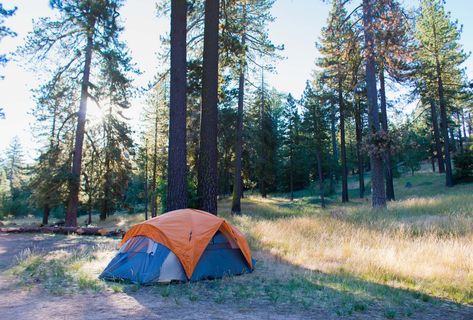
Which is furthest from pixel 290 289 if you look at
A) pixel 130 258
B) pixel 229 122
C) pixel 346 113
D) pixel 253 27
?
pixel 346 113

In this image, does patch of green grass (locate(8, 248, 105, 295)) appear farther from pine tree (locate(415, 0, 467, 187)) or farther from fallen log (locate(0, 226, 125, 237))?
pine tree (locate(415, 0, 467, 187))

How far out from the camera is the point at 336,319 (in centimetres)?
457

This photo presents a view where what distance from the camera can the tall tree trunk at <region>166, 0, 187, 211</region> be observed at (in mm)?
9578

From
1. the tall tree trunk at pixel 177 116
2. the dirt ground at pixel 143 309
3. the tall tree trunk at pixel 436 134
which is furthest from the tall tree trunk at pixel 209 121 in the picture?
the tall tree trunk at pixel 436 134

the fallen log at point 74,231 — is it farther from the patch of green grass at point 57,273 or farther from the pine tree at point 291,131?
the pine tree at point 291,131

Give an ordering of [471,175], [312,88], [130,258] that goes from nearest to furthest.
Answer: [130,258] → [471,175] → [312,88]

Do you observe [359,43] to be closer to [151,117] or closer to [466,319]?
[466,319]

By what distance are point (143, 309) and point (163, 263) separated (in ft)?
5.24

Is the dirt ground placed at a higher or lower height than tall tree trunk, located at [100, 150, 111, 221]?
lower

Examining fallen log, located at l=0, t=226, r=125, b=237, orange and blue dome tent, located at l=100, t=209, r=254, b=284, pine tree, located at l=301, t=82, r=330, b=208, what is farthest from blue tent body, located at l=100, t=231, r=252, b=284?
pine tree, located at l=301, t=82, r=330, b=208

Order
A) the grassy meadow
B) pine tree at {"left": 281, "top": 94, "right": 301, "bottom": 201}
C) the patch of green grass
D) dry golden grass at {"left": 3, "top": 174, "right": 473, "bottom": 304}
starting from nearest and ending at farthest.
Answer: the grassy meadow → the patch of green grass → dry golden grass at {"left": 3, "top": 174, "right": 473, "bottom": 304} → pine tree at {"left": 281, "top": 94, "right": 301, "bottom": 201}

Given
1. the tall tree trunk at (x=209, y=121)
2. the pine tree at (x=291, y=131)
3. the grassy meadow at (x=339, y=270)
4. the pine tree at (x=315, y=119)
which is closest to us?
the grassy meadow at (x=339, y=270)

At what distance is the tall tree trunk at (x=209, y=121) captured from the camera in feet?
32.8

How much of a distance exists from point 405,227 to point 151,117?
90.3 ft
